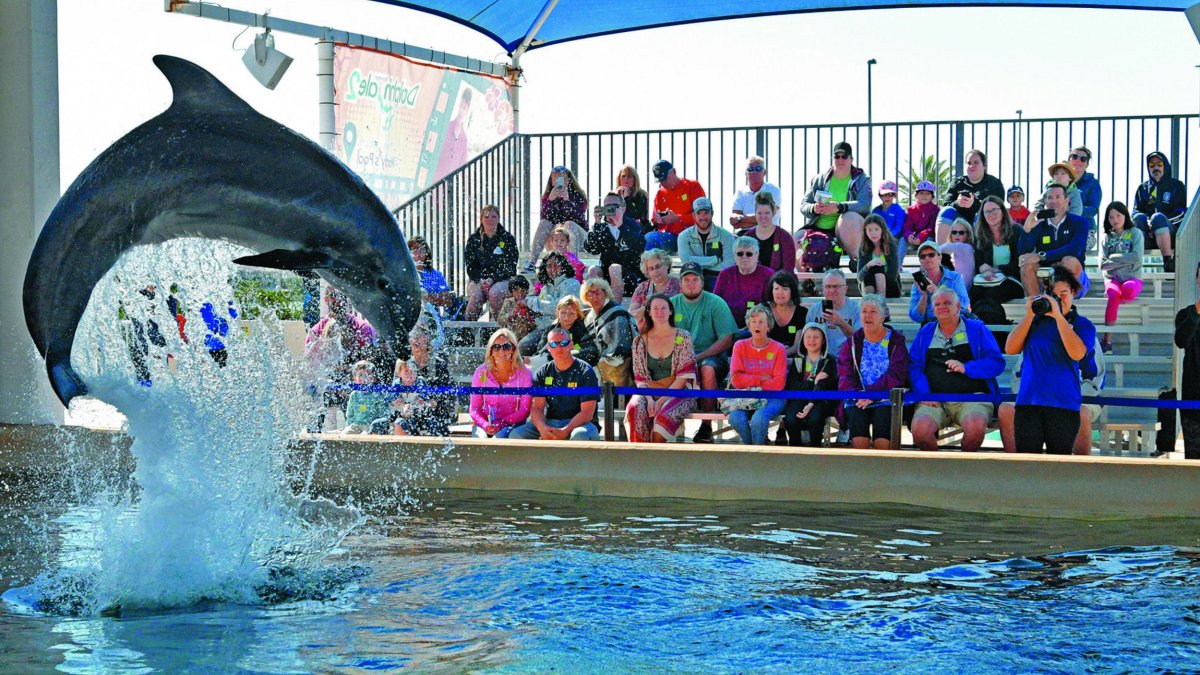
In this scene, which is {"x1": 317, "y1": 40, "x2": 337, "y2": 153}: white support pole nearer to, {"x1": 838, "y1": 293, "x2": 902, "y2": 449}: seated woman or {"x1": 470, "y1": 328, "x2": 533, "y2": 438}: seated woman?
{"x1": 470, "y1": 328, "x2": 533, "y2": 438}: seated woman

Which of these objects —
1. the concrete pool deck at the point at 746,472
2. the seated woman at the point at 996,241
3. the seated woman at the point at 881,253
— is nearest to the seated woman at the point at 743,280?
the seated woman at the point at 881,253

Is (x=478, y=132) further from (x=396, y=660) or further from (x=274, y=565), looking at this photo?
→ (x=396, y=660)

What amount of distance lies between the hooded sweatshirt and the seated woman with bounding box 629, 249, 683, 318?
15.7 ft

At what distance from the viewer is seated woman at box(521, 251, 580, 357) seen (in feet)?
36.8

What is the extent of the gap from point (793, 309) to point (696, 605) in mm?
4620

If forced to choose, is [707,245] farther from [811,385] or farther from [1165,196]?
[1165,196]

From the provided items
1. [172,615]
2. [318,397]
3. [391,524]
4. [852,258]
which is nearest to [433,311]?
[318,397]

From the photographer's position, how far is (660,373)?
9375mm

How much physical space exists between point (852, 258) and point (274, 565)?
6.98 metres

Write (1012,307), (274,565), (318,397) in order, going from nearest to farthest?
(274,565), (318,397), (1012,307)

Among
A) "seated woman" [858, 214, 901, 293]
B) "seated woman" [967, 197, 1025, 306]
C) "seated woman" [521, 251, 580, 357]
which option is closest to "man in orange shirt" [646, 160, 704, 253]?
"seated woman" [521, 251, 580, 357]

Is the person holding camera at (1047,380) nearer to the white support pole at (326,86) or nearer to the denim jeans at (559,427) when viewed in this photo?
the denim jeans at (559,427)

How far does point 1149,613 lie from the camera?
502 centimetres

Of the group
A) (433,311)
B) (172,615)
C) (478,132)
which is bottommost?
(172,615)
